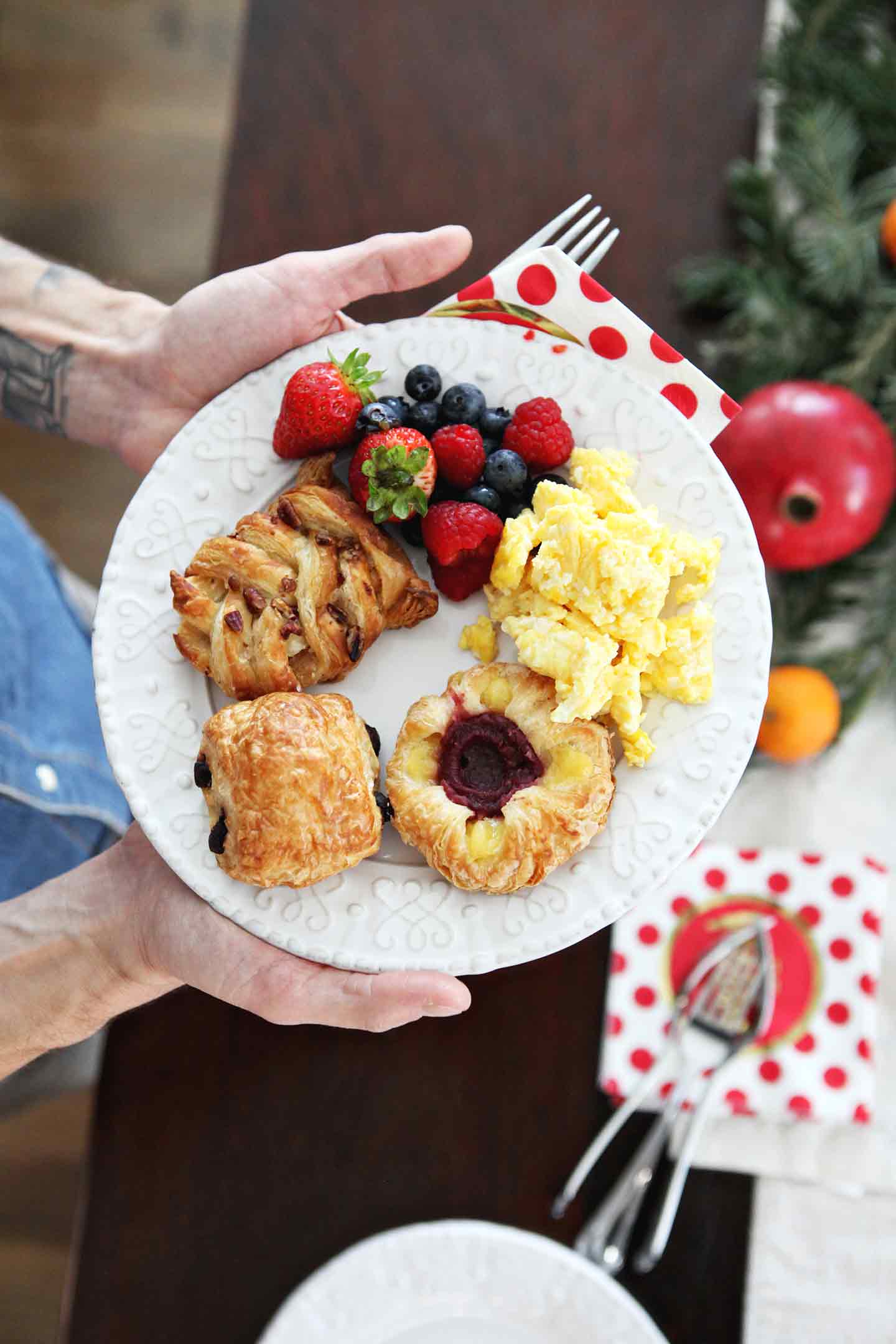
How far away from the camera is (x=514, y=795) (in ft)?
4.46

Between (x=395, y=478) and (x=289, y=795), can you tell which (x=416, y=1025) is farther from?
(x=395, y=478)

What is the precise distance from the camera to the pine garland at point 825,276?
68.1 inches

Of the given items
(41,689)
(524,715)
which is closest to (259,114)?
(41,689)

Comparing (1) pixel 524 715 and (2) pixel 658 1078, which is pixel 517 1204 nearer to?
(2) pixel 658 1078

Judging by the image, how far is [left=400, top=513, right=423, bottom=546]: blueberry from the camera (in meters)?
1.46

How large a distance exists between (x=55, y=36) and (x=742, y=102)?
7.09 feet

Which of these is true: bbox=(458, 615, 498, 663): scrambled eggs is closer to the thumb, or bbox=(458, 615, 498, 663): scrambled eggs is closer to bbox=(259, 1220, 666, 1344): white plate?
the thumb

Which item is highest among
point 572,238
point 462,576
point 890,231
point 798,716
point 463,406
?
point 890,231

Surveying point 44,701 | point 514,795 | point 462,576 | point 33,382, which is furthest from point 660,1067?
point 33,382

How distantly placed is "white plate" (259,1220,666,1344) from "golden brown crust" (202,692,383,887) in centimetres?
66

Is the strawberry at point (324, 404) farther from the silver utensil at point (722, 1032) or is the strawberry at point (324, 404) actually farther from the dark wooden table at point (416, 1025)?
the silver utensil at point (722, 1032)

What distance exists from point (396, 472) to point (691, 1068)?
1.01 meters

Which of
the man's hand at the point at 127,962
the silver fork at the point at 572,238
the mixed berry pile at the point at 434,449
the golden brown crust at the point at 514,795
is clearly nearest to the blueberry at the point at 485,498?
the mixed berry pile at the point at 434,449

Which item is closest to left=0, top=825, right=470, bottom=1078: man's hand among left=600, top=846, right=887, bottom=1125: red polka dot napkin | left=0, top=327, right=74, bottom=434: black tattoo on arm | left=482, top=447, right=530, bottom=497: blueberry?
left=600, top=846, right=887, bottom=1125: red polka dot napkin
